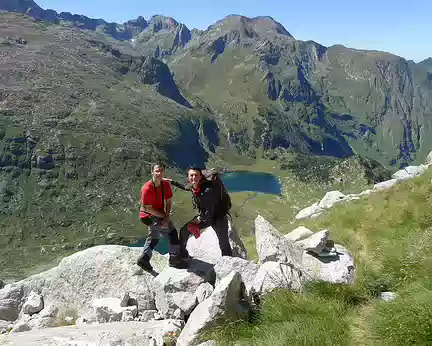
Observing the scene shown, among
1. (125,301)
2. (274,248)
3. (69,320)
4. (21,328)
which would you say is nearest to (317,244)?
(274,248)

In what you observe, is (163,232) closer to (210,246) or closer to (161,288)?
(161,288)

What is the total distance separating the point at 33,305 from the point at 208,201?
33.7 feet

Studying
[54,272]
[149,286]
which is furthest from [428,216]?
[54,272]

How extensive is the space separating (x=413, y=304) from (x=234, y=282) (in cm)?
441

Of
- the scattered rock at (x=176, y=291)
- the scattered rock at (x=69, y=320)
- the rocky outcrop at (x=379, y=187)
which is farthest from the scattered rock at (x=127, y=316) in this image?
the rocky outcrop at (x=379, y=187)

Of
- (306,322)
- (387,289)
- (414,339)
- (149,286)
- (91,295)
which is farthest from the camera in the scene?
(91,295)

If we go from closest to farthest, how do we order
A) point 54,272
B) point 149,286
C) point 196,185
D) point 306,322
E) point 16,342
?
point 306,322 < point 16,342 < point 196,185 < point 149,286 < point 54,272

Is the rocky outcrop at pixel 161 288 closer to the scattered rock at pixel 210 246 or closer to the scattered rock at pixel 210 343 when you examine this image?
the scattered rock at pixel 210 246

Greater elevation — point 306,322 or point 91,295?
point 306,322

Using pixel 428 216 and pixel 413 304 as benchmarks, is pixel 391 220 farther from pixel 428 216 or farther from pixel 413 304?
pixel 413 304

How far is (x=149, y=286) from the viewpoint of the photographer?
13625mm

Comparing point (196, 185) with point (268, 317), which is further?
point (196, 185)

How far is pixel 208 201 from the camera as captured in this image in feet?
41.4

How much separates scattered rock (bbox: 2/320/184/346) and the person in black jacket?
3459 mm
